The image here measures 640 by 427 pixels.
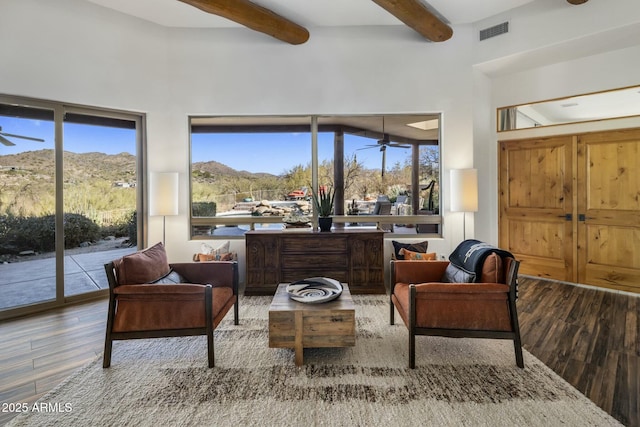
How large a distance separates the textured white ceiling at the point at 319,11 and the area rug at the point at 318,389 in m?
3.96

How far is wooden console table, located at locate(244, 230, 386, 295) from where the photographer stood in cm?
419

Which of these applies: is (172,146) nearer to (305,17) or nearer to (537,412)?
(305,17)

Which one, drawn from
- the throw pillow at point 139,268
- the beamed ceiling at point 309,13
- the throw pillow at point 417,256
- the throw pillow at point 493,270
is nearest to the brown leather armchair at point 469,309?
the throw pillow at point 493,270

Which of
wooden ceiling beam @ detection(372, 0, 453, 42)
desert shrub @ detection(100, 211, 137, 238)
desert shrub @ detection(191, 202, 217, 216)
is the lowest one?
desert shrub @ detection(100, 211, 137, 238)

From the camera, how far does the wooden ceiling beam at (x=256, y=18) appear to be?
361 centimetres

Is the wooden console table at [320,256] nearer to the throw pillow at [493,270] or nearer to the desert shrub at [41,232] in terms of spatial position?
the throw pillow at [493,270]

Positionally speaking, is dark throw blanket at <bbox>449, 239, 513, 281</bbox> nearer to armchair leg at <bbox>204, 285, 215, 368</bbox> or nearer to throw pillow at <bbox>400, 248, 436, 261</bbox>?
throw pillow at <bbox>400, 248, 436, 261</bbox>

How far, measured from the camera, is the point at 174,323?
7.93 ft

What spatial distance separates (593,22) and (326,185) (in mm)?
3708

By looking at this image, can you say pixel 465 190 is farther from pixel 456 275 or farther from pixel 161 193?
pixel 161 193

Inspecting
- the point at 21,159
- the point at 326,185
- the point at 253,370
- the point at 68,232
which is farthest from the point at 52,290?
the point at 326,185

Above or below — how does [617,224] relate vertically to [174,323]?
above

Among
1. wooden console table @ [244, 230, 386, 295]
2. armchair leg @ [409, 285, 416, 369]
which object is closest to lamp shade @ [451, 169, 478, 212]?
wooden console table @ [244, 230, 386, 295]

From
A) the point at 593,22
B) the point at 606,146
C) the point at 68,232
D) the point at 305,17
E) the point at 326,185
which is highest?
the point at 305,17
